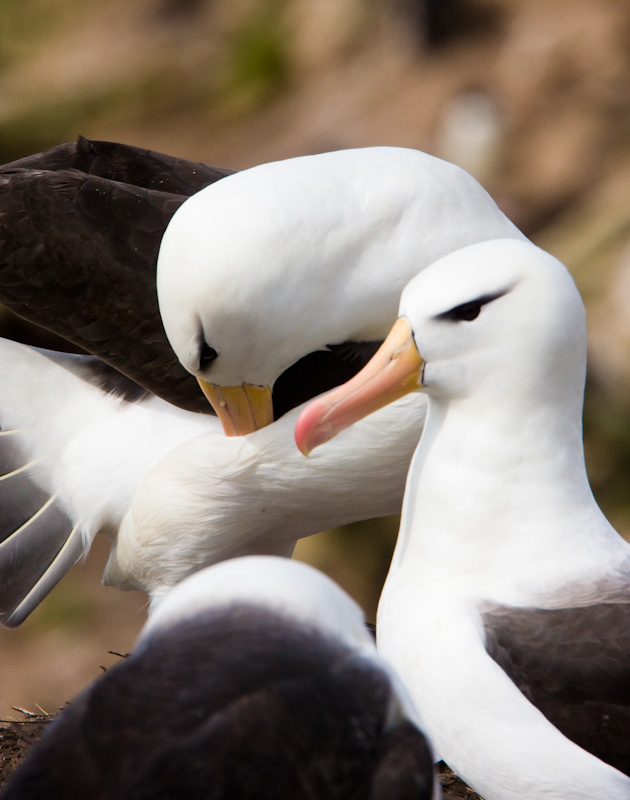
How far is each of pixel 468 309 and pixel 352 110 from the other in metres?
9.94

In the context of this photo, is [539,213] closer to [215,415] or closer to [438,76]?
[438,76]

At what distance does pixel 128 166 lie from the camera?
438 cm

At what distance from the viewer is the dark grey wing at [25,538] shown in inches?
181

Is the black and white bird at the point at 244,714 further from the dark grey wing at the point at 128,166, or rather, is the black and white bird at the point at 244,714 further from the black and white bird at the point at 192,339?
the dark grey wing at the point at 128,166

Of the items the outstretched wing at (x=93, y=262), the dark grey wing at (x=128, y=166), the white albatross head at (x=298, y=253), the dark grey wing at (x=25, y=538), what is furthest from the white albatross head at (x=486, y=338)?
the dark grey wing at (x=25, y=538)

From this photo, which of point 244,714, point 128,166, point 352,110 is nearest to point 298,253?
point 128,166

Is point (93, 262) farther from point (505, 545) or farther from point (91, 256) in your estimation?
point (505, 545)

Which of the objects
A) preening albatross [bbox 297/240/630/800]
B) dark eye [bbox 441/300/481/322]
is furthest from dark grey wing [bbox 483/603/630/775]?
dark eye [bbox 441/300/481/322]

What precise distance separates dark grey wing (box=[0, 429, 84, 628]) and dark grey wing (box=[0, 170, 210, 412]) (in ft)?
2.71

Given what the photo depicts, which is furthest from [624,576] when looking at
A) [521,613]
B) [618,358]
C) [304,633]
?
[618,358]

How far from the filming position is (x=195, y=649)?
221 cm

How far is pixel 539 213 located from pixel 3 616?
7.57 metres

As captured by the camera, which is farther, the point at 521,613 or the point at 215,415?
the point at 215,415

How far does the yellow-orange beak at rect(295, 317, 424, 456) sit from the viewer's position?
301 centimetres
